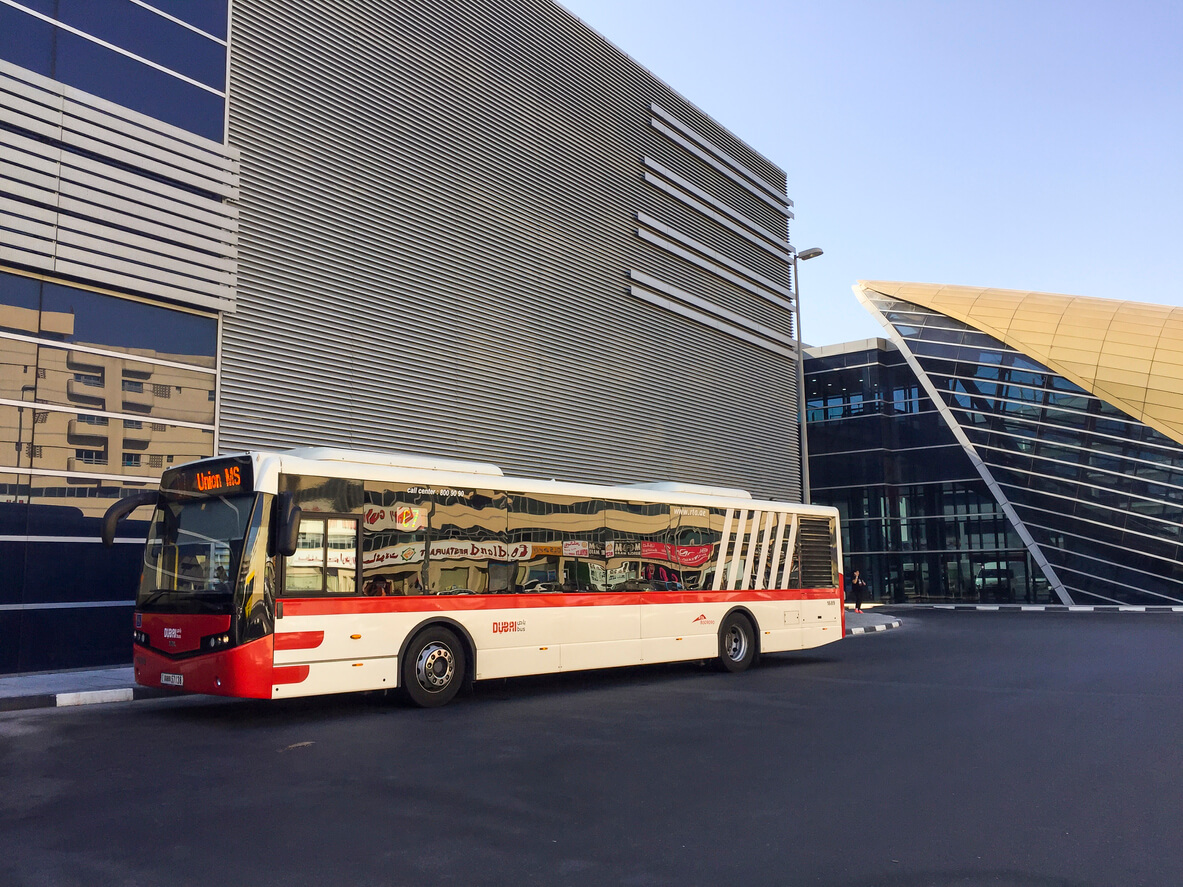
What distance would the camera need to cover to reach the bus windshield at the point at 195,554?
31.3 feet

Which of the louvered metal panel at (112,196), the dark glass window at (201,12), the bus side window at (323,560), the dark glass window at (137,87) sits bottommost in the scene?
the bus side window at (323,560)

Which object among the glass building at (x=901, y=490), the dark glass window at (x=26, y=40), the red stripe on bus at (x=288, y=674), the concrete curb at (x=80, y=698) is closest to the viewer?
the red stripe on bus at (x=288, y=674)

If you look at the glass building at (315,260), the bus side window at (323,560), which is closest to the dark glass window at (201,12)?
the glass building at (315,260)

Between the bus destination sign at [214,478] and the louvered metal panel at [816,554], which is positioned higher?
the bus destination sign at [214,478]

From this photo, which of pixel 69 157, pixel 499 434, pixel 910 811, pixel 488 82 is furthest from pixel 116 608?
pixel 488 82

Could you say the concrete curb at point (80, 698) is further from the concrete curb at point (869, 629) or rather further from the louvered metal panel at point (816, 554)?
the concrete curb at point (869, 629)

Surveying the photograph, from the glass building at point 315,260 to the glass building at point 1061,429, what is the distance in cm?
1504

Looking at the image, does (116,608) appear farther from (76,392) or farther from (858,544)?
(858,544)

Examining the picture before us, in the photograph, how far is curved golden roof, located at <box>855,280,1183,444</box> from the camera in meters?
34.3

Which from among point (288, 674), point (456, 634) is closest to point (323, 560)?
point (288, 674)

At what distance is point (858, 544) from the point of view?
140 feet

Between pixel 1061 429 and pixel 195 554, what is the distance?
3382 centimetres

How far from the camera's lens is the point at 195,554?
9.93 metres

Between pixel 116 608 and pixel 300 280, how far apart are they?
20.8 feet
